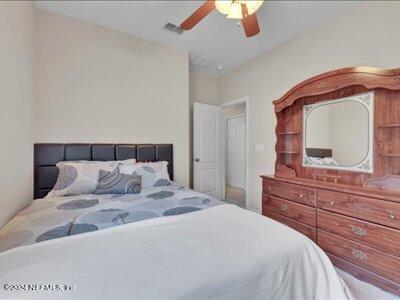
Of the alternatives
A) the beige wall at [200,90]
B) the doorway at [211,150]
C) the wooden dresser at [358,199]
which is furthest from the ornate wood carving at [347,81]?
the beige wall at [200,90]

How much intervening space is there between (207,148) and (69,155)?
227 cm

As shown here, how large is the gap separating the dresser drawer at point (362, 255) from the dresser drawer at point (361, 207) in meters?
0.25

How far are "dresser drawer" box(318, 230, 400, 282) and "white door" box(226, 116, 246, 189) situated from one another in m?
3.48

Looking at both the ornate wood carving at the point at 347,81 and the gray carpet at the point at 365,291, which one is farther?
the ornate wood carving at the point at 347,81

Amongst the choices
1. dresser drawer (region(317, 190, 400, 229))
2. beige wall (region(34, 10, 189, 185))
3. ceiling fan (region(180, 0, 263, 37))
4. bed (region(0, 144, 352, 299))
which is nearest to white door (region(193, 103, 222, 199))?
beige wall (region(34, 10, 189, 185))

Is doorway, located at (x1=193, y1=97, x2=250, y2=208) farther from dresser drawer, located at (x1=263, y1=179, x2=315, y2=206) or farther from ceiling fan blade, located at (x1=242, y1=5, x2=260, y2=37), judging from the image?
ceiling fan blade, located at (x1=242, y1=5, x2=260, y2=37)

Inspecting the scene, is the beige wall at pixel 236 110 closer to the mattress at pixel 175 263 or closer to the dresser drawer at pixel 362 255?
the dresser drawer at pixel 362 255

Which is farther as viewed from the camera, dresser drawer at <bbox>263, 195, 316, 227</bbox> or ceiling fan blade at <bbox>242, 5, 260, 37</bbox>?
dresser drawer at <bbox>263, 195, 316, 227</bbox>

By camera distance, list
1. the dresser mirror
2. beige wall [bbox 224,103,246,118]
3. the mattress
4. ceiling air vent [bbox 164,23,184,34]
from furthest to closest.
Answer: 1. beige wall [bbox 224,103,246,118]
2. ceiling air vent [bbox 164,23,184,34]
3. the dresser mirror
4. the mattress

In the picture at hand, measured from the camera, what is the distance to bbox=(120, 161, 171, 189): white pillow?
225cm

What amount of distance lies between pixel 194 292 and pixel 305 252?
685mm

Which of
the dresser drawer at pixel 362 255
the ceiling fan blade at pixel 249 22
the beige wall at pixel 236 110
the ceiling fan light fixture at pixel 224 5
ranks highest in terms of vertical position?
the ceiling fan light fixture at pixel 224 5

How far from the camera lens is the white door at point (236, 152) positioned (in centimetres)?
548

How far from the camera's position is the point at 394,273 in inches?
59.3
